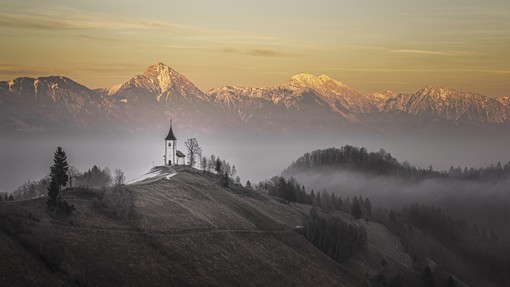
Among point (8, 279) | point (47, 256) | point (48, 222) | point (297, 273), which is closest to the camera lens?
point (8, 279)

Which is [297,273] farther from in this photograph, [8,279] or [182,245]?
[8,279]

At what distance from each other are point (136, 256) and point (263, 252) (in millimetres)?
46977

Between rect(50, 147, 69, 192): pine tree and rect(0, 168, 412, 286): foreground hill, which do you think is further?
rect(50, 147, 69, 192): pine tree

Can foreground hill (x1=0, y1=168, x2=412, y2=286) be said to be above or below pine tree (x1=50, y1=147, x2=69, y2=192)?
below

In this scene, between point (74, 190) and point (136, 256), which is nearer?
point (136, 256)

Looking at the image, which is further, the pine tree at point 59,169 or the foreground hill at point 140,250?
the pine tree at point 59,169

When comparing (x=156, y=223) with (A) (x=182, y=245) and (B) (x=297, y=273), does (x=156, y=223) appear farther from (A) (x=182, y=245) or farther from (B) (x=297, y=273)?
(B) (x=297, y=273)

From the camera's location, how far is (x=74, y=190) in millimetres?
178250

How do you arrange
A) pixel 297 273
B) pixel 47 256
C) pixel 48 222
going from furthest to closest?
1. pixel 297 273
2. pixel 48 222
3. pixel 47 256

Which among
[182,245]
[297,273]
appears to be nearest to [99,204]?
[182,245]

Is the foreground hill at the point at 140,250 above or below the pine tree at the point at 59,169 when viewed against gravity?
below

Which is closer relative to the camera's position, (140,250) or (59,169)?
(140,250)

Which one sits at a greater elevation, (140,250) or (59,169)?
(59,169)

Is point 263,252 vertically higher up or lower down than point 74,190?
lower down
